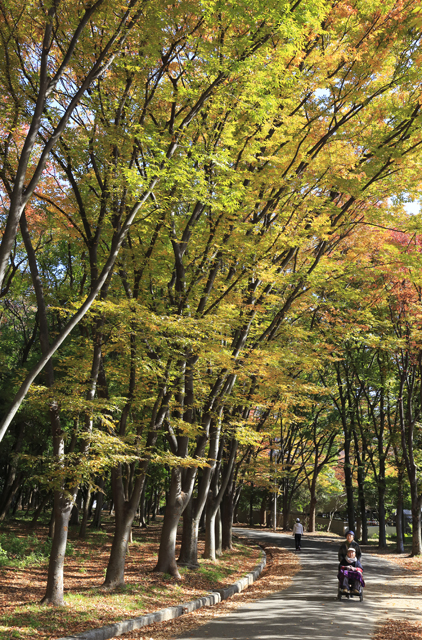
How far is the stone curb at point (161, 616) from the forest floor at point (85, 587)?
0.72 feet

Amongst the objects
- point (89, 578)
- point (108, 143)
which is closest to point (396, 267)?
point (108, 143)

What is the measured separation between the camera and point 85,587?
9.72 meters

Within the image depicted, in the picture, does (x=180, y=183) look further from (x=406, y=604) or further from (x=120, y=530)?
(x=406, y=604)

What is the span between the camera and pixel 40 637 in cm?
612

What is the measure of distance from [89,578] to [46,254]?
10602 millimetres

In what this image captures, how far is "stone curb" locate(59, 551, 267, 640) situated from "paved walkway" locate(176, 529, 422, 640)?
2.30 ft

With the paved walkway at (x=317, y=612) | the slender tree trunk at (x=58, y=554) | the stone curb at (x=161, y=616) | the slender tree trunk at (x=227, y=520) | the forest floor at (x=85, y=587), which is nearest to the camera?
the stone curb at (x=161, y=616)

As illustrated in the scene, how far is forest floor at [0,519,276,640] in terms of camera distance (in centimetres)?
681

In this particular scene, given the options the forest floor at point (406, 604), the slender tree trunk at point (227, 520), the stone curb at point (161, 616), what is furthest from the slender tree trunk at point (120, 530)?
the slender tree trunk at point (227, 520)

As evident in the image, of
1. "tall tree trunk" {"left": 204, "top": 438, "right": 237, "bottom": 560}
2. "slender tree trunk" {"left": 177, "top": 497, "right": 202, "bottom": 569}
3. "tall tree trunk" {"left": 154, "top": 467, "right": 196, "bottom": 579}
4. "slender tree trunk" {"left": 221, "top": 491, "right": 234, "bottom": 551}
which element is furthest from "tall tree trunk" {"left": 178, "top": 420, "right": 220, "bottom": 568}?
"slender tree trunk" {"left": 221, "top": 491, "right": 234, "bottom": 551}

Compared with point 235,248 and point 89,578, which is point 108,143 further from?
point 89,578

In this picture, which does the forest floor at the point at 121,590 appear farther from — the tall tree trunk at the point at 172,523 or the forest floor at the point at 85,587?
the tall tree trunk at the point at 172,523

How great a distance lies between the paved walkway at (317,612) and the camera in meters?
7.04

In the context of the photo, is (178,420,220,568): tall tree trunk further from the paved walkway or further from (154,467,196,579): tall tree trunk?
the paved walkway
